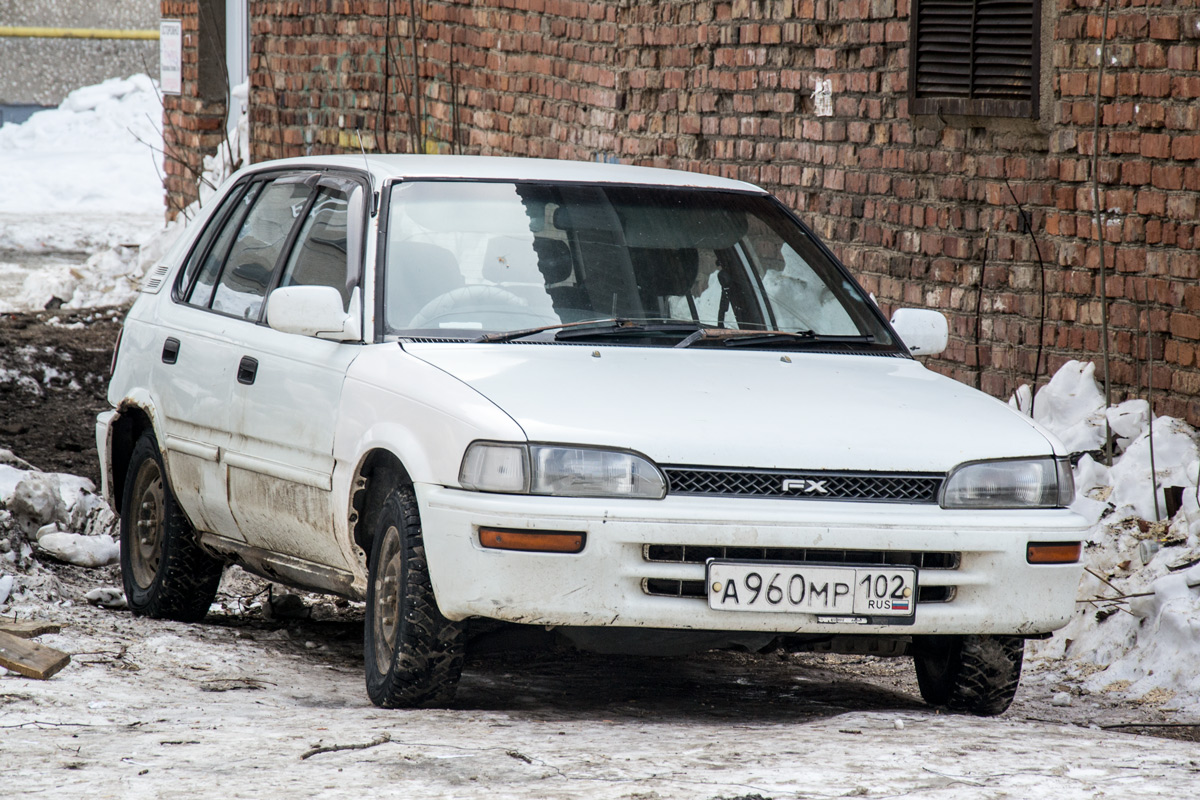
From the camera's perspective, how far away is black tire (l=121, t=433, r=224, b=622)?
20.2 ft

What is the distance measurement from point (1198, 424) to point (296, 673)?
3.49 metres

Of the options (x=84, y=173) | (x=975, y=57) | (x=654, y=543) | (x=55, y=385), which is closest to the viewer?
(x=654, y=543)

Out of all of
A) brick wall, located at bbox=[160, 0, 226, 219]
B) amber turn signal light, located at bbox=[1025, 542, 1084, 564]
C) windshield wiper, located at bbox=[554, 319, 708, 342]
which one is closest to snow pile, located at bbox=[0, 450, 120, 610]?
windshield wiper, located at bbox=[554, 319, 708, 342]

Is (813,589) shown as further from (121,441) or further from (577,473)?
(121,441)

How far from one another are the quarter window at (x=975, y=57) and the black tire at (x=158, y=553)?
3829 mm

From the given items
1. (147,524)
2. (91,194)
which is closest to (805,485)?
(147,524)

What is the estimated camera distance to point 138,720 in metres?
4.49

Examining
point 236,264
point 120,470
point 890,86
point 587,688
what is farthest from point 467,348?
point 890,86

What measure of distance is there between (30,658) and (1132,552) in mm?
3799

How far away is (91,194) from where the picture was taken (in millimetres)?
25125

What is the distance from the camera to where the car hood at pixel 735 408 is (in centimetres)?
429

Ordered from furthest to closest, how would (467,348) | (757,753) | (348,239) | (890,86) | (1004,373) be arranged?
(890,86) < (1004,373) < (348,239) < (467,348) < (757,753)

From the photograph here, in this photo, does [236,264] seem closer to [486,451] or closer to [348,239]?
[348,239]

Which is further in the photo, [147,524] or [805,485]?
[147,524]
